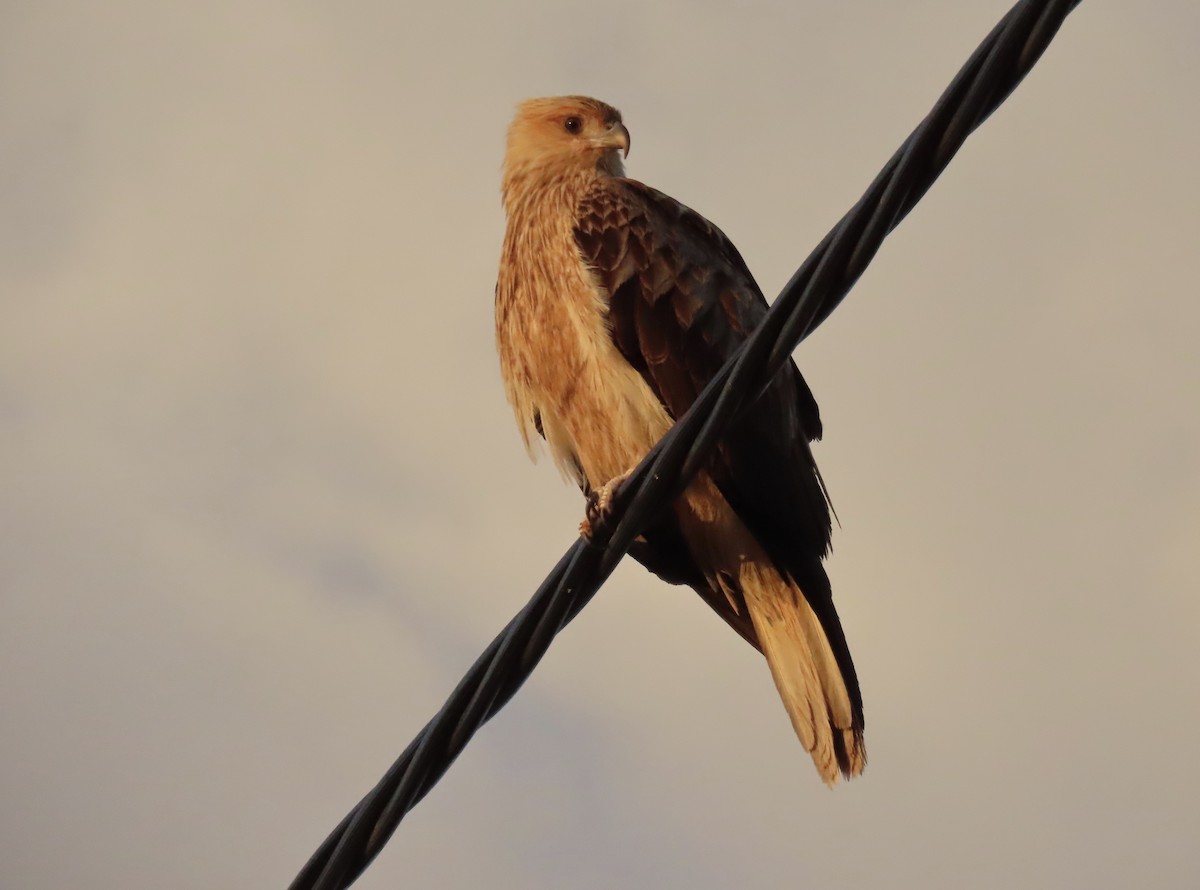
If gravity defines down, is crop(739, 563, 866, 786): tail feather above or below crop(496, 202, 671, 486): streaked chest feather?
below

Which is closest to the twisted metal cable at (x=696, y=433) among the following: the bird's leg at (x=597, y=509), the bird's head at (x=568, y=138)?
the bird's leg at (x=597, y=509)

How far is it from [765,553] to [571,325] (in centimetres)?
113

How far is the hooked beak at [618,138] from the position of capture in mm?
7121

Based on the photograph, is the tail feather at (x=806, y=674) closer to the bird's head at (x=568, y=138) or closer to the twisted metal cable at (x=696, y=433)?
the twisted metal cable at (x=696, y=433)

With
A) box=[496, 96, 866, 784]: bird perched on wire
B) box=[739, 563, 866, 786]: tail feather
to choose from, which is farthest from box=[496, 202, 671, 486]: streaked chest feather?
box=[739, 563, 866, 786]: tail feather

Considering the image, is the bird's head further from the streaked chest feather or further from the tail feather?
the tail feather

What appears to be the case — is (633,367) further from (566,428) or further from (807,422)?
(807,422)

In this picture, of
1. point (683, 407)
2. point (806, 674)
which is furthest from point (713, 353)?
point (806, 674)

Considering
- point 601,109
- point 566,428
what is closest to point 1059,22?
point 566,428

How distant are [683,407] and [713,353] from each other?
29cm

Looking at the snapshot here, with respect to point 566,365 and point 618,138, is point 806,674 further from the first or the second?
point 618,138

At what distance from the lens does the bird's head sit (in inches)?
275

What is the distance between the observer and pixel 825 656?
207 inches

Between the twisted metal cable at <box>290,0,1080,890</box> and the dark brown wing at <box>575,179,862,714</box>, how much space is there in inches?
65.2
